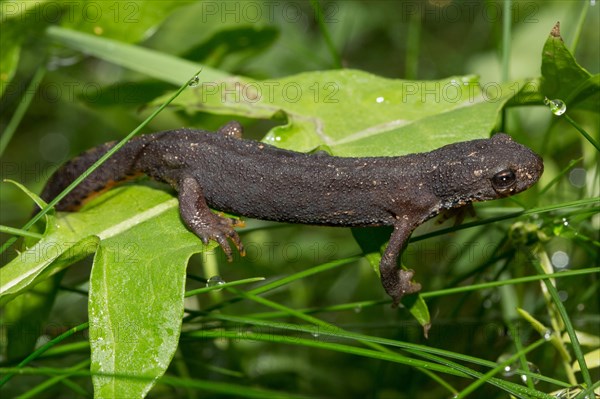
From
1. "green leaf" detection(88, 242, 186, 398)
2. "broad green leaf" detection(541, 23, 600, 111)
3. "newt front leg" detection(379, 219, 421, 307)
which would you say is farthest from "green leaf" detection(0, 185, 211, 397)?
"broad green leaf" detection(541, 23, 600, 111)

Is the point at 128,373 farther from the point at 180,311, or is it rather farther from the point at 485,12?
the point at 485,12

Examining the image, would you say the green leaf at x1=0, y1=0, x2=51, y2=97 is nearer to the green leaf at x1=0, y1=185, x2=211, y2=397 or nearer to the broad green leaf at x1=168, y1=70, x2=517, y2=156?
the broad green leaf at x1=168, y1=70, x2=517, y2=156

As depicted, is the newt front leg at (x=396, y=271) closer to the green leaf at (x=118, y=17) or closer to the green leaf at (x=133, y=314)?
the green leaf at (x=133, y=314)

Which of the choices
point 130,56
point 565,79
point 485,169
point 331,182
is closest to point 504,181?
point 485,169

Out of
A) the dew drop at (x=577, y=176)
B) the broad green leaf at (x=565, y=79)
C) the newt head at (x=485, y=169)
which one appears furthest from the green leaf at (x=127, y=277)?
the dew drop at (x=577, y=176)

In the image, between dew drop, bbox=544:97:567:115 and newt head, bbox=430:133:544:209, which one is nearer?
dew drop, bbox=544:97:567:115

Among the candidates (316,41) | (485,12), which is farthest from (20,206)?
(485,12)

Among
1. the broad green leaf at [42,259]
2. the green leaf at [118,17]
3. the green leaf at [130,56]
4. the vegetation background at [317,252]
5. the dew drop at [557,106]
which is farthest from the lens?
the green leaf at [130,56]

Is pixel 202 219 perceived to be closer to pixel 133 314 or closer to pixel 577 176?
pixel 133 314
